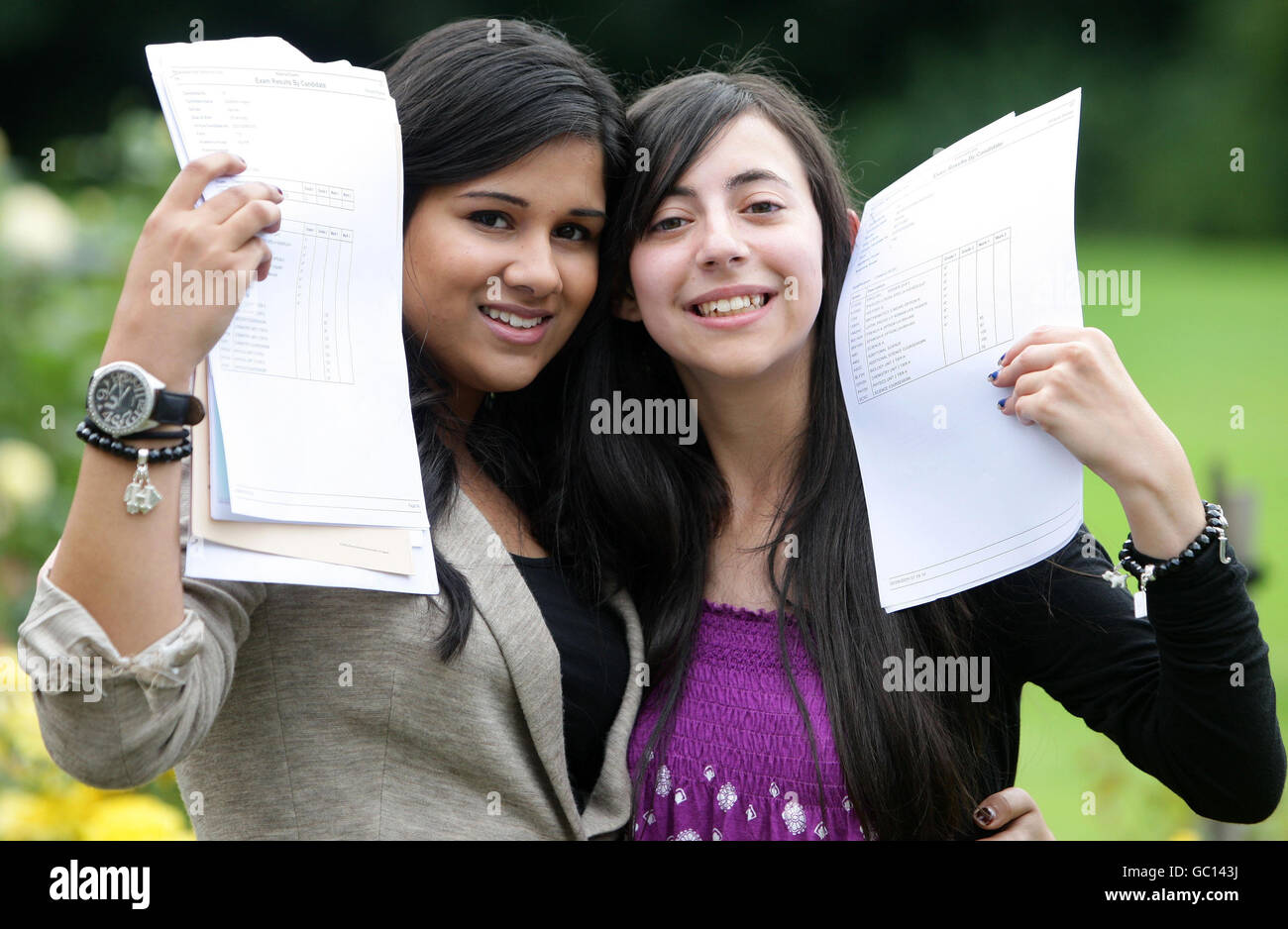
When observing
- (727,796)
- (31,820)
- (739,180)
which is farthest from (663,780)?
(31,820)

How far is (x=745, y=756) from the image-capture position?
2094 mm

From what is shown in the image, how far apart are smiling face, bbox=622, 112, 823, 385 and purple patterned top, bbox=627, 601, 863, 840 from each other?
0.46 metres

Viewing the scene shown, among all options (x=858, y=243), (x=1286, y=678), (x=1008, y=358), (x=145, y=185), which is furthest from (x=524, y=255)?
(x=1286, y=678)

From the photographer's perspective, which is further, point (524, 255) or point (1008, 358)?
point (524, 255)

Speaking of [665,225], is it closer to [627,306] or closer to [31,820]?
[627,306]

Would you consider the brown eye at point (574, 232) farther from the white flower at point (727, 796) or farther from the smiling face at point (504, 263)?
the white flower at point (727, 796)

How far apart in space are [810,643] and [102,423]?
1.14 meters

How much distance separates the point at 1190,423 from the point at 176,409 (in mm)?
8011

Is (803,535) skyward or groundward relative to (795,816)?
skyward

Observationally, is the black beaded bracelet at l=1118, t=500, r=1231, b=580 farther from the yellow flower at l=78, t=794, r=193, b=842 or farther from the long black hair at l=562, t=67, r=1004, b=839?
the yellow flower at l=78, t=794, r=193, b=842

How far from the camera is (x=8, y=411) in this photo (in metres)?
3.29

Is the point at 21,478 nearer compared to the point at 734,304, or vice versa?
the point at 734,304

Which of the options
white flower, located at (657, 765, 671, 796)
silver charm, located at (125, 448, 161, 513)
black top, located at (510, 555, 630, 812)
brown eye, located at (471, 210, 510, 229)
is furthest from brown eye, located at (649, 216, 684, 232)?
silver charm, located at (125, 448, 161, 513)

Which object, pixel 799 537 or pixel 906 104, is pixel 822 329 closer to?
pixel 799 537
